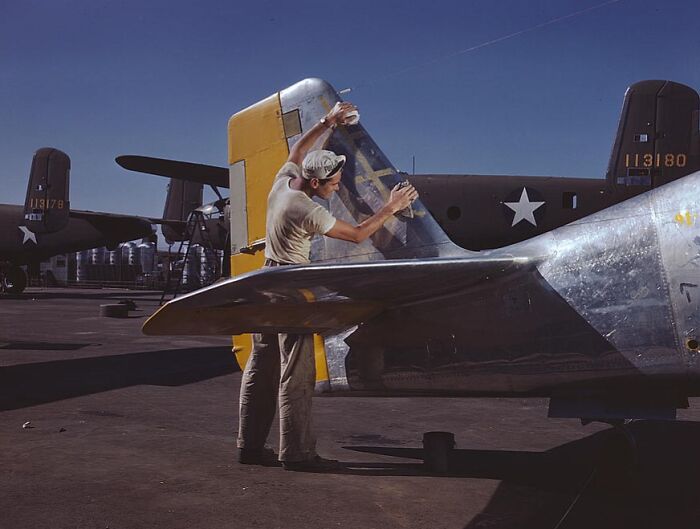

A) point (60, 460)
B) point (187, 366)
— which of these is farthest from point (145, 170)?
point (60, 460)

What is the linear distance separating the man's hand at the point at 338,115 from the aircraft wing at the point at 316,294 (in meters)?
1.48

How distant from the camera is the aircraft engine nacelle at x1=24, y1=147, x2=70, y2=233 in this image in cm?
3200

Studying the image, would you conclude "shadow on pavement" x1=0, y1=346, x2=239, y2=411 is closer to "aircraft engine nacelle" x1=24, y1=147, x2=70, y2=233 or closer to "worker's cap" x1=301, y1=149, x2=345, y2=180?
"worker's cap" x1=301, y1=149, x2=345, y2=180

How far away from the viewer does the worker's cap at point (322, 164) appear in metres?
4.58

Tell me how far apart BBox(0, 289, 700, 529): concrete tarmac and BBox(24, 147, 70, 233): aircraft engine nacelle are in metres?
26.3

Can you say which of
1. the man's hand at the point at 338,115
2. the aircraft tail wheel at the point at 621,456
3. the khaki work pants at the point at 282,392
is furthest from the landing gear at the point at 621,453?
the man's hand at the point at 338,115

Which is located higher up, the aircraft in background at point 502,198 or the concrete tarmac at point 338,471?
the aircraft in background at point 502,198

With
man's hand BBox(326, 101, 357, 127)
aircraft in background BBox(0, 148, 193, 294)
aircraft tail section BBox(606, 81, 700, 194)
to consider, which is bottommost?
man's hand BBox(326, 101, 357, 127)

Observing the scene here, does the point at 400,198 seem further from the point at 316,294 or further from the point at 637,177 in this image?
the point at 637,177

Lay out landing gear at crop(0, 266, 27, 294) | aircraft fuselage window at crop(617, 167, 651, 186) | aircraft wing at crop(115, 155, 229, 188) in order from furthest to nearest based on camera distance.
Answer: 1. landing gear at crop(0, 266, 27, 294)
2. aircraft fuselage window at crop(617, 167, 651, 186)
3. aircraft wing at crop(115, 155, 229, 188)

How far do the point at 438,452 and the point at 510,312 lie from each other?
4.51 ft

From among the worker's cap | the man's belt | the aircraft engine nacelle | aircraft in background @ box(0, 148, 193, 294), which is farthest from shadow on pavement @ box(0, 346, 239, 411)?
aircraft in background @ box(0, 148, 193, 294)

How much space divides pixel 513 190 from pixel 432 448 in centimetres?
1174

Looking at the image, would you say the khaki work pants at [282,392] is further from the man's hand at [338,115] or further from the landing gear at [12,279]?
the landing gear at [12,279]
